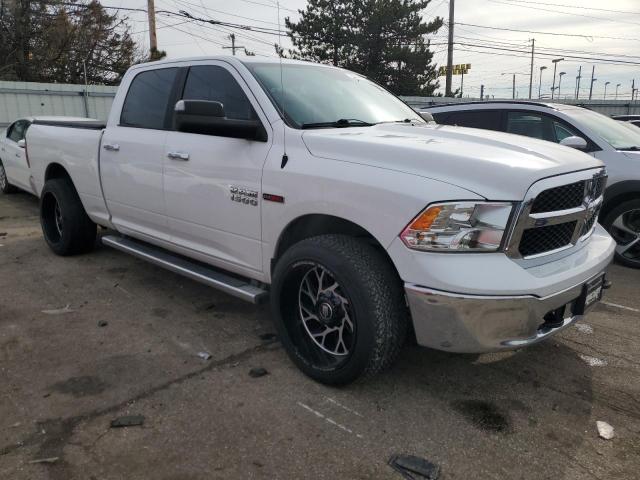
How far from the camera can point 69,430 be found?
8.82 feet

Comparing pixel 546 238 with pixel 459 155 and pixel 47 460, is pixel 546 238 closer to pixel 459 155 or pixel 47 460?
pixel 459 155

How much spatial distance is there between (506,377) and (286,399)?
1368 millimetres

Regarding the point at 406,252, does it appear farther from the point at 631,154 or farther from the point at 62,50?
the point at 62,50

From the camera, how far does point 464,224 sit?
8.21 ft

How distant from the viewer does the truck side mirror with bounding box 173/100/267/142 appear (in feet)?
10.6

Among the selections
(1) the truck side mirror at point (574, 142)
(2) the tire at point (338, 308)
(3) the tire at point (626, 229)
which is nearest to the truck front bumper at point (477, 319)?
(2) the tire at point (338, 308)

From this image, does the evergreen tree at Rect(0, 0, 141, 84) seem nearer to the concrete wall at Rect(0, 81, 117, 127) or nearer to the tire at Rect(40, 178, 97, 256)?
the concrete wall at Rect(0, 81, 117, 127)

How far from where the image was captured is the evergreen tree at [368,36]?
104 feet

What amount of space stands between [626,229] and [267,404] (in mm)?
4789

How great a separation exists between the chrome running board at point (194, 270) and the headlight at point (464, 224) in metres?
1.36

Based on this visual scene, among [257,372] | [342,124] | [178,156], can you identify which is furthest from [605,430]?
[178,156]

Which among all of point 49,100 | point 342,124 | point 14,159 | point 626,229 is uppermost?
point 49,100

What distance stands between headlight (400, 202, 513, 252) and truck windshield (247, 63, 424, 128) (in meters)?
1.20

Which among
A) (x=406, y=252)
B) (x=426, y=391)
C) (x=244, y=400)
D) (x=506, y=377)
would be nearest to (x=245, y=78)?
(x=406, y=252)
